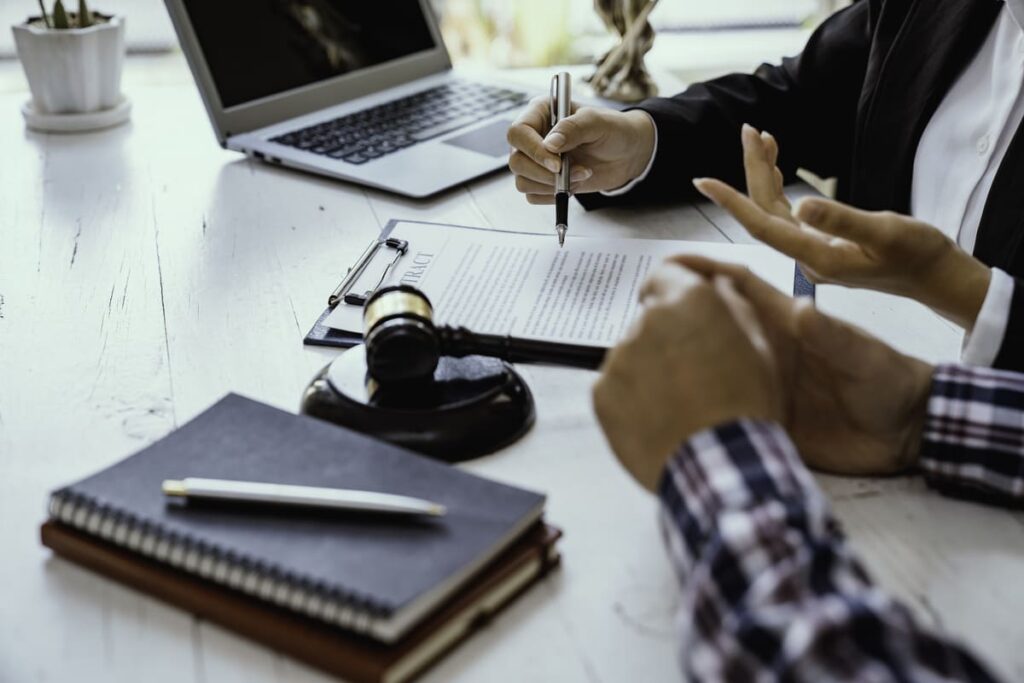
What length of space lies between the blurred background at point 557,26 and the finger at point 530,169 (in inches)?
36.7

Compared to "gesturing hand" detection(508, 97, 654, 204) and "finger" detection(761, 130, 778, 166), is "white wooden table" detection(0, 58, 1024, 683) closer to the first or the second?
"gesturing hand" detection(508, 97, 654, 204)

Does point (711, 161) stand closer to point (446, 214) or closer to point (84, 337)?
point (446, 214)

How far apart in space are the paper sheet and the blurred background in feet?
3.52

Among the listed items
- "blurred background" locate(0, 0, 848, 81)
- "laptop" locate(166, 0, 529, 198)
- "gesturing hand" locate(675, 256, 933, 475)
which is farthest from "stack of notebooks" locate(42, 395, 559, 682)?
"blurred background" locate(0, 0, 848, 81)

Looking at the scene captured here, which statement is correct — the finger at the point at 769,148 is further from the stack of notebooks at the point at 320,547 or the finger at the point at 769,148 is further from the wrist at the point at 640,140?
the stack of notebooks at the point at 320,547

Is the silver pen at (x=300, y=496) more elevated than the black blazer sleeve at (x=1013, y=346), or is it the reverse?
the silver pen at (x=300, y=496)

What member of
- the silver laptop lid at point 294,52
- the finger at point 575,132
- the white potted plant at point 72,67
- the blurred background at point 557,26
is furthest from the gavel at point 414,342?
the blurred background at point 557,26

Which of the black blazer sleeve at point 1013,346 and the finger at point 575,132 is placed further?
the finger at point 575,132

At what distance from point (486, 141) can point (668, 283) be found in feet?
2.58

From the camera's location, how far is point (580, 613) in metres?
0.64

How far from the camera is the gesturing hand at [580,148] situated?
3.77 ft

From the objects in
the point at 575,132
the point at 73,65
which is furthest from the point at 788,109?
the point at 73,65

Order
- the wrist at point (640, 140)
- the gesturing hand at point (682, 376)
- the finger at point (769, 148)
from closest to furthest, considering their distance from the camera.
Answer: the gesturing hand at point (682, 376)
the finger at point (769, 148)
the wrist at point (640, 140)

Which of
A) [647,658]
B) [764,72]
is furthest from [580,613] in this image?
[764,72]
